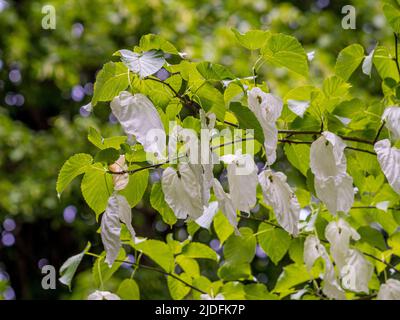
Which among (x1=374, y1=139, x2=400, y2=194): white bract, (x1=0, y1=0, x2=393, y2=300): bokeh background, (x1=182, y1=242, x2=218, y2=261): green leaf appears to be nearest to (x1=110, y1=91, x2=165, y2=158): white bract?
(x1=374, y1=139, x2=400, y2=194): white bract

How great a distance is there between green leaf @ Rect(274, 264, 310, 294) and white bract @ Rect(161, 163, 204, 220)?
37 centimetres

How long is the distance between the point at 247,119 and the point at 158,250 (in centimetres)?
34

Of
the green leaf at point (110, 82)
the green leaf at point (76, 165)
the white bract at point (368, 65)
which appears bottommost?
the green leaf at point (76, 165)

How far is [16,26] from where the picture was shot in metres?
3.48

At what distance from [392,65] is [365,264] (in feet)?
0.90

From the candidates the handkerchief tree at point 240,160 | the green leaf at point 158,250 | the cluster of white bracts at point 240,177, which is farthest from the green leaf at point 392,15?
the green leaf at point 158,250

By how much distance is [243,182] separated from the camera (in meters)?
0.71

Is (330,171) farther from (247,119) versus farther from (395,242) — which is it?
(395,242)

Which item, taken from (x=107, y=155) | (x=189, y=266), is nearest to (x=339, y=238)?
(x=189, y=266)

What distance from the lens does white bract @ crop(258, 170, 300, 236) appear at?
0.73m

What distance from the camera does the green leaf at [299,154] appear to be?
85 centimetres

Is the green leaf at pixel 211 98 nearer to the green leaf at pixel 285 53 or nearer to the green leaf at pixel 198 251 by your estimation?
the green leaf at pixel 285 53

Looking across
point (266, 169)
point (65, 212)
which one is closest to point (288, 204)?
point (266, 169)

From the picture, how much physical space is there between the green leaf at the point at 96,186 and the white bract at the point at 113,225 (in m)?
0.04
